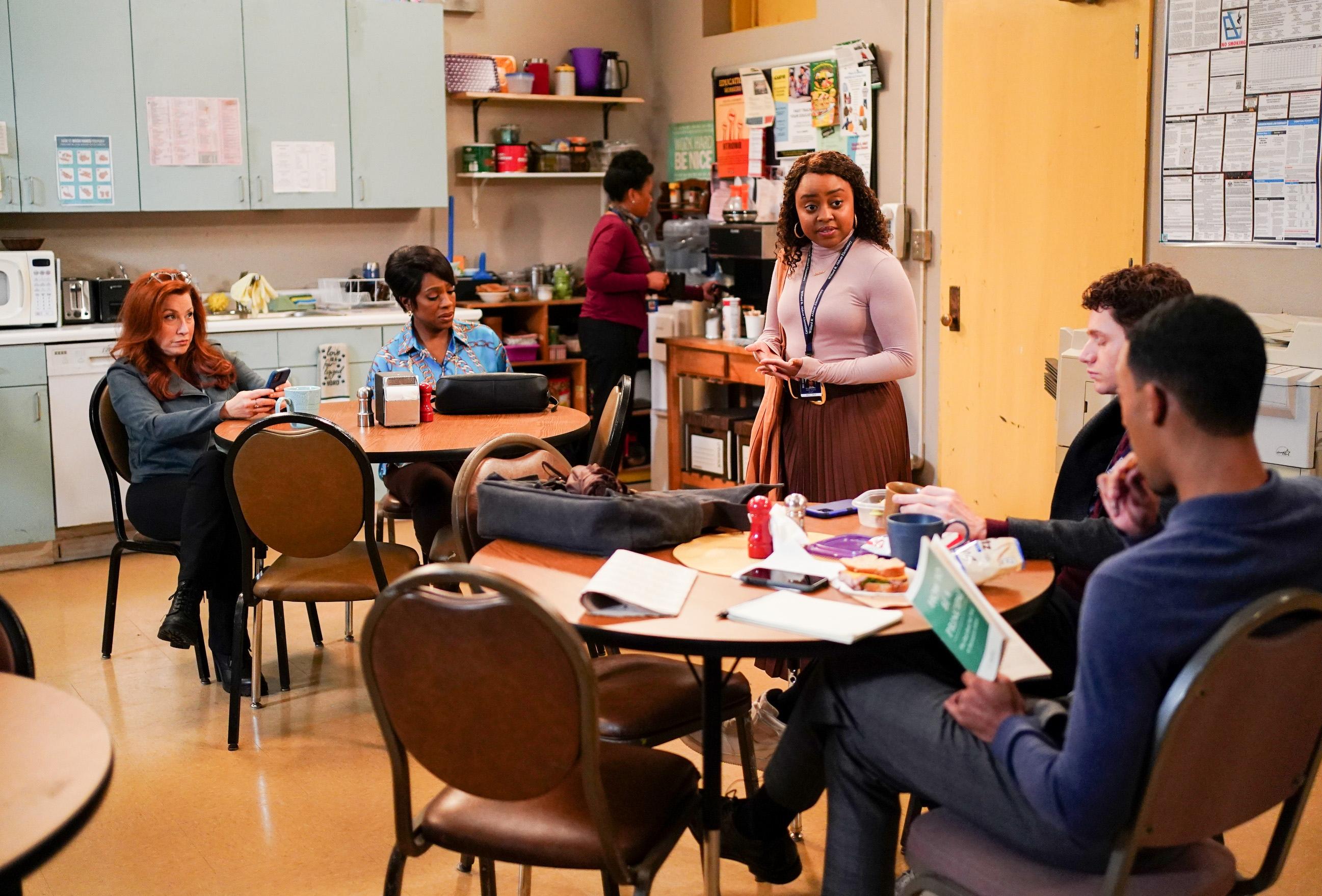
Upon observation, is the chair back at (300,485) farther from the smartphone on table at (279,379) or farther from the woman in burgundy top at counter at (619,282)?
the woman in burgundy top at counter at (619,282)

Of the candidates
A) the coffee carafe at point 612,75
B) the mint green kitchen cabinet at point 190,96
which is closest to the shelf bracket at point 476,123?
the coffee carafe at point 612,75

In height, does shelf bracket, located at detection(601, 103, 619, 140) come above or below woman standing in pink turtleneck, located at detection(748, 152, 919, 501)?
above

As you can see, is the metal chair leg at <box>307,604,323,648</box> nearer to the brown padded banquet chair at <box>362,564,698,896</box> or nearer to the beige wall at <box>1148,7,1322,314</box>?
the brown padded banquet chair at <box>362,564,698,896</box>

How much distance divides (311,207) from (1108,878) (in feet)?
16.9

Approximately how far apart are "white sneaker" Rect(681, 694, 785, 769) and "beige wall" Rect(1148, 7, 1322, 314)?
Answer: 202 cm

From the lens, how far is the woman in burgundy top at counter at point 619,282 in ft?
19.3

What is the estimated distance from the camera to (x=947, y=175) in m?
5.04

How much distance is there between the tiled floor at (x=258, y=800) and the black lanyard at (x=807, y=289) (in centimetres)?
101

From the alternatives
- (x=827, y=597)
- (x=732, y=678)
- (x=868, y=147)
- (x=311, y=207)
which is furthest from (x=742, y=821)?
(x=311, y=207)

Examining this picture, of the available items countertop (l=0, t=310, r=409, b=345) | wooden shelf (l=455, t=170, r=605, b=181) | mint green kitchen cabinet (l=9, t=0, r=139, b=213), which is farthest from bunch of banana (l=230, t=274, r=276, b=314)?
wooden shelf (l=455, t=170, r=605, b=181)

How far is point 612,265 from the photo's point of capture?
5891 millimetres

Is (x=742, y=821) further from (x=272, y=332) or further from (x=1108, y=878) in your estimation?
(x=272, y=332)

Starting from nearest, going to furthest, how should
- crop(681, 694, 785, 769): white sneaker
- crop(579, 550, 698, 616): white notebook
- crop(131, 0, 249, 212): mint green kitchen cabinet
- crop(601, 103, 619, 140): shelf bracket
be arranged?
crop(579, 550, 698, 616): white notebook < crop(681, 694, 785, 769): white sneaker < crop(131, 0, 249, 212): mint green kitchen cabinet < crop(601, 103, 619, 140): shelf bracket

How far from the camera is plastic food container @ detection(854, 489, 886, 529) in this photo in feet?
7.99
